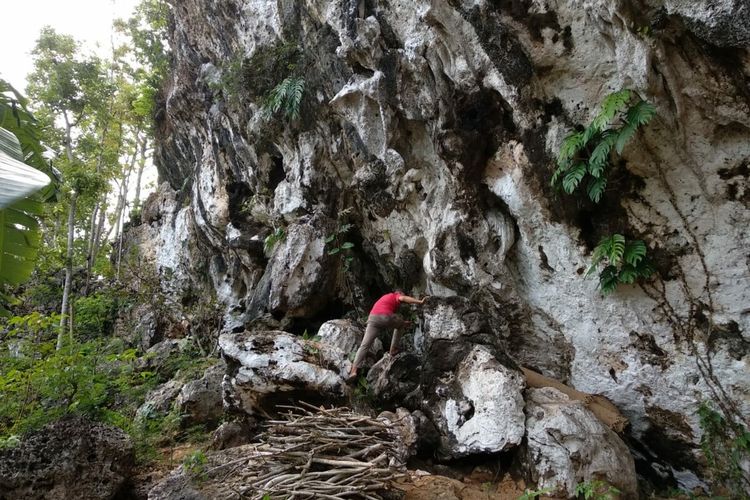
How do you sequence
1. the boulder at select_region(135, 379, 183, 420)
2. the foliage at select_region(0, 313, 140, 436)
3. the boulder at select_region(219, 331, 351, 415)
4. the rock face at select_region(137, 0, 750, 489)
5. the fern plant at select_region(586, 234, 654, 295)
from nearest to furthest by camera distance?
the rock face at select_region(137, 0, 750, 489) → the fern plant at select_region(586, 234, 654, 295) → the foliage at select_region(0, 313, 140, 436) → the boulder at select_region(219, 331, 351, 415) → the boulder at select_region(135, 379, 183, 420)

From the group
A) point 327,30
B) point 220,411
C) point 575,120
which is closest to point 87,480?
point 220,411

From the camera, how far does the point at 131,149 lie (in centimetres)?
1964

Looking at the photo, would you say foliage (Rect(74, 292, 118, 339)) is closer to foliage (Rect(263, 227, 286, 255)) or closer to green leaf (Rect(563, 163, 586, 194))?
foliage (Rect(263, 227, 286, 255))

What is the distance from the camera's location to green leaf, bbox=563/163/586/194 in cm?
539

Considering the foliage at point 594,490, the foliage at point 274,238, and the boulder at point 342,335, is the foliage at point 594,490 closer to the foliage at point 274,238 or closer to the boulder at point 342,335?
the boulder at point 342,335

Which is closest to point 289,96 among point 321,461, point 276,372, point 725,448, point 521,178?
point 521,178

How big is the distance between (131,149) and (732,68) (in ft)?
68.1

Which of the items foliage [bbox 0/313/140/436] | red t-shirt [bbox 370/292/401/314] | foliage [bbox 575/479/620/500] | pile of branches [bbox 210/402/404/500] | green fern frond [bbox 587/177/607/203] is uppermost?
green fern frond [bbox 587/177/607/203]

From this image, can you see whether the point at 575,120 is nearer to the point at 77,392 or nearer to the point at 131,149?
the point at 77,392

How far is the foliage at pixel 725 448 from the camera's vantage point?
4878 mm

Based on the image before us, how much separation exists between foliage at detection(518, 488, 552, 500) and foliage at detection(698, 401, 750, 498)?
6.85ft

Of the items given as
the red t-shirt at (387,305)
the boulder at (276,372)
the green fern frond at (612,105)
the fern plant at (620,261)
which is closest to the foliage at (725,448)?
the fern plant at (620,261)

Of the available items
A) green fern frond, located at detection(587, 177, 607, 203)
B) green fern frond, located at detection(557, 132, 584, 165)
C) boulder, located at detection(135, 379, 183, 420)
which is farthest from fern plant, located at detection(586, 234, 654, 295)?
boulder, located at detection(135, 379, 183, 420)

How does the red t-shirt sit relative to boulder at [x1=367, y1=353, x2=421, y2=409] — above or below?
above
